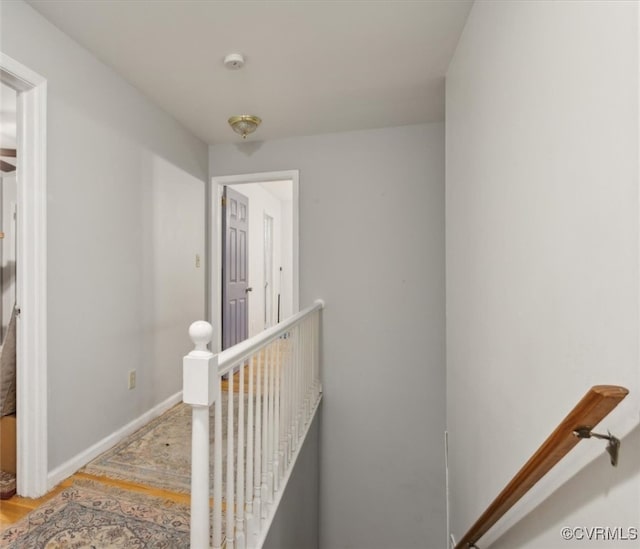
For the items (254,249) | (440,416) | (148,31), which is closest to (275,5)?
(148,31)

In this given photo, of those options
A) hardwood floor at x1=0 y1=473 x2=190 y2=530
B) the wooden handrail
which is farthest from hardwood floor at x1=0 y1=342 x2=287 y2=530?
the wooden handrail

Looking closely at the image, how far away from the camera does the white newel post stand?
1.01 metres

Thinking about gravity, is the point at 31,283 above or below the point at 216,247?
below

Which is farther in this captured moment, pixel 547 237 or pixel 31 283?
pixel 31 283

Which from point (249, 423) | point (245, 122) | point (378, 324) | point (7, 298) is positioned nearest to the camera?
point (249, 423)

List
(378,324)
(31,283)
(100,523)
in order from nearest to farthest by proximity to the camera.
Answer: (100,523) < (31,283) < (378,324)

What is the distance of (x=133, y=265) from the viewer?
2.33 meters

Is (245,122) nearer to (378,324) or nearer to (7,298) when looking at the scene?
(378,324)

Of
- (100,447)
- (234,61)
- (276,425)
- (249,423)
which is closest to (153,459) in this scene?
(100,447)

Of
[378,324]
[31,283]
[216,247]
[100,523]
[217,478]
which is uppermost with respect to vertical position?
[216,247]

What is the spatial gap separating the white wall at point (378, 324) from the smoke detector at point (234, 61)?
1.17 meters

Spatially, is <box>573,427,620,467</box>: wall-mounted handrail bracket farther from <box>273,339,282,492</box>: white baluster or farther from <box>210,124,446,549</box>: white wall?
<box>210,124,446,549</box>: white wall

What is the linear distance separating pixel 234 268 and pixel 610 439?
3489 mm

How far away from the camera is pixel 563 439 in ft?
2.34
